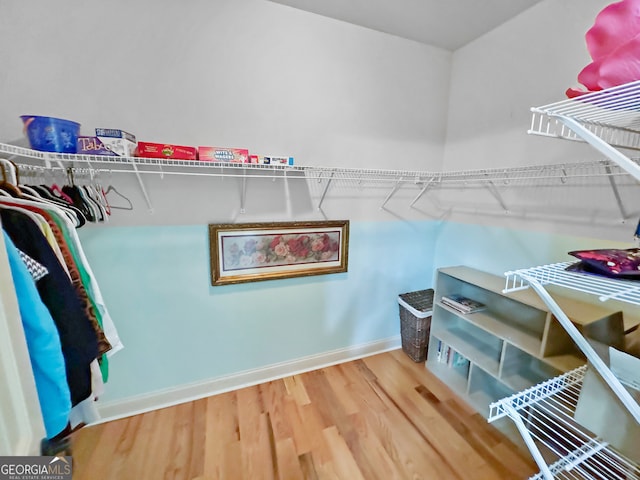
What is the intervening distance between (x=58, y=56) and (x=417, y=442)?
284 cm

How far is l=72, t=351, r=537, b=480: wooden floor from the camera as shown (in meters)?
1.38

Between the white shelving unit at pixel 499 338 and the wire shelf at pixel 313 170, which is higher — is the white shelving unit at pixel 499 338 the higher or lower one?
the lower one

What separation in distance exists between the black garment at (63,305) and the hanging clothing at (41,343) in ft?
0.10

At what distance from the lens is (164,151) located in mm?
1327

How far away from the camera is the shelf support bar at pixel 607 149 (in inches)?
24.1

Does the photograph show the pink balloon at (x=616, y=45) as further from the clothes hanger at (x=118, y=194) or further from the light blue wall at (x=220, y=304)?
the clothes hanger at (x=118, y=194)

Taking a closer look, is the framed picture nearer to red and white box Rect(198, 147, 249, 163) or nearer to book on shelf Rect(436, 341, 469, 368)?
red and white box Rect(198, 147, 249, 163)

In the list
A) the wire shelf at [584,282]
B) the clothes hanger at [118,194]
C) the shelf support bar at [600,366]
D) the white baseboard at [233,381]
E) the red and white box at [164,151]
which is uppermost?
the red and white box at [164,151]

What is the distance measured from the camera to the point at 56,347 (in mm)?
729

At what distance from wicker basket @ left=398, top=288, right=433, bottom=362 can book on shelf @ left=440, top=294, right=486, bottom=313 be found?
189 millimetres

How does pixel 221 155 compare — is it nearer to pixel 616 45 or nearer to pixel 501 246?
pixel 616 45

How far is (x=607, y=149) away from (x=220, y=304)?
1937 mm

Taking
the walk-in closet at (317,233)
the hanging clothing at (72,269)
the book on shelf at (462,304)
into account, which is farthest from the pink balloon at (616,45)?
the hanging clothing at (72,269)

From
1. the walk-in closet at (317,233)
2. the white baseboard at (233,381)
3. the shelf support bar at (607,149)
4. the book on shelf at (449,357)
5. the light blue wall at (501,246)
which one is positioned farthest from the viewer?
the book on shelf at (449,357)
